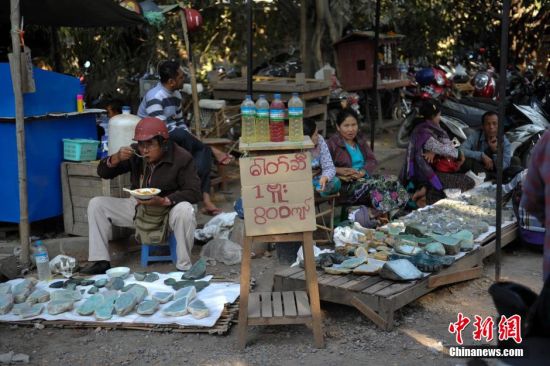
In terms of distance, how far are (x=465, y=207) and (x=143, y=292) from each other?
3.08 m

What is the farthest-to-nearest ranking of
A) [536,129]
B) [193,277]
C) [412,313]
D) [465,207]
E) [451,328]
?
[536,129], [465,207], [193,277], [412,313], [451,328]

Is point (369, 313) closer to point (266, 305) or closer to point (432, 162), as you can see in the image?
point (266, 305)

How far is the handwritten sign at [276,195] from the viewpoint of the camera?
403cm

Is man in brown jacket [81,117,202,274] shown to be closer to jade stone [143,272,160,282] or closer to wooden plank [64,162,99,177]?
jade stone [143,272,160,282]

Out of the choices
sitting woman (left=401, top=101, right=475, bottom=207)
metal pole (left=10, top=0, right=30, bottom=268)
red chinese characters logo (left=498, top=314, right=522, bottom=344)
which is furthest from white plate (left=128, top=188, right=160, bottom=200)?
red chinese characters logo (left=498, top=314, right=522, bottom=344)

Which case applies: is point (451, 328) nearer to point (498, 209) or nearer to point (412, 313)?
point (412, 313)

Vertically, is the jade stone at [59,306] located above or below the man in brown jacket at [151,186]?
below

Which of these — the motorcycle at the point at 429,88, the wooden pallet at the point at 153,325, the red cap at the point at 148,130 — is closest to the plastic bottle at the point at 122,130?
the red cap at the point at 148,130

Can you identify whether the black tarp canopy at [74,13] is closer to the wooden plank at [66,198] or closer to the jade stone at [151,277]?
the wooden plank at [66,198]

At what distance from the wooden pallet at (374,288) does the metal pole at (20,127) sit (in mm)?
2116

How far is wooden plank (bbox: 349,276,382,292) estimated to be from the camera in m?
4.36

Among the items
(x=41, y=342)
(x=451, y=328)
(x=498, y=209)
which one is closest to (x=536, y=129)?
(x=498, y=209)

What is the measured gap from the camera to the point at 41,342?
4301 mm

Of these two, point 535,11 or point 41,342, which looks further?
point 535,11
